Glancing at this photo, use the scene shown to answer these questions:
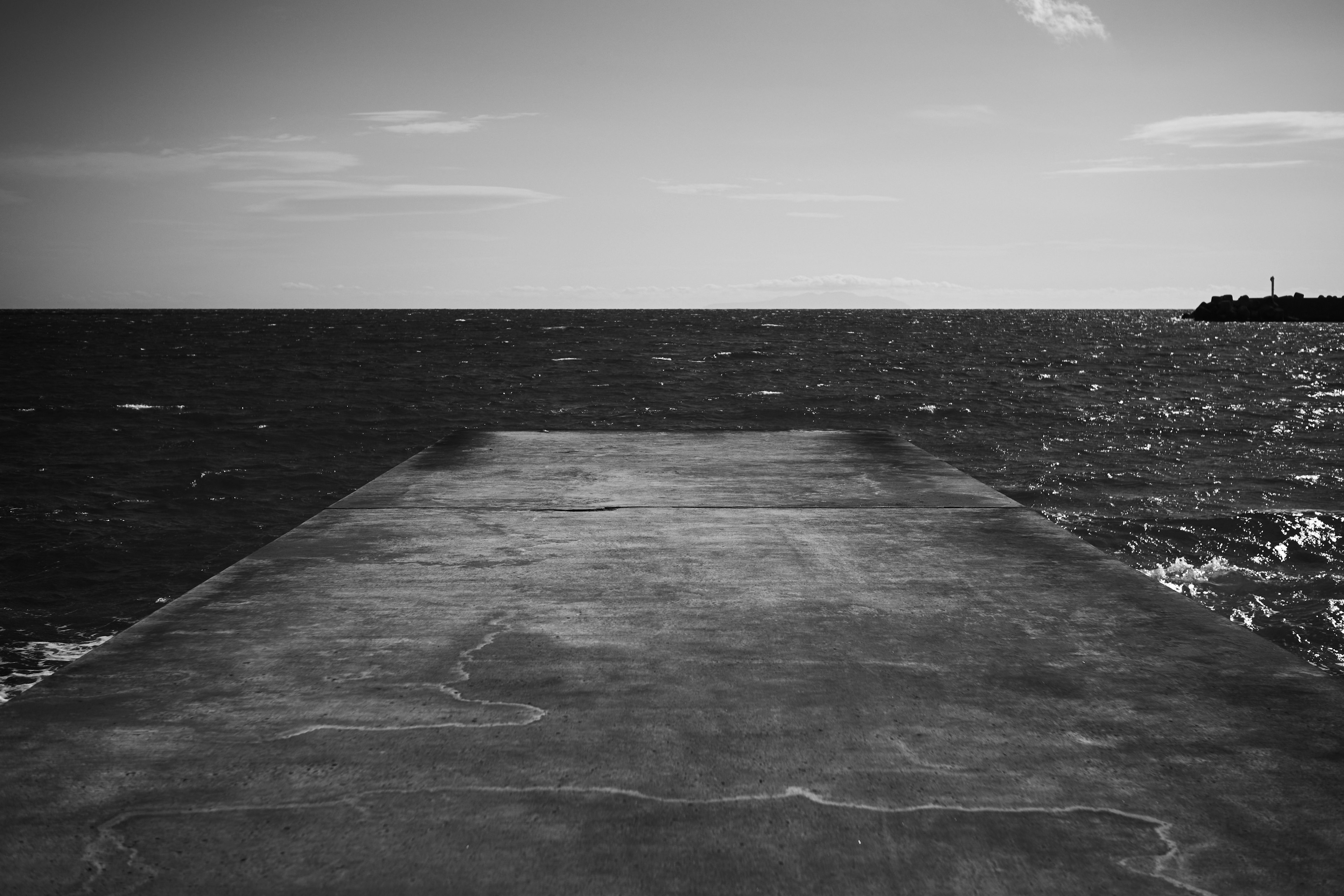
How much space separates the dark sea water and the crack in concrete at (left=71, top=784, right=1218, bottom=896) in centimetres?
722

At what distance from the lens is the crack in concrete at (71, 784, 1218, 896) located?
74.6 inches

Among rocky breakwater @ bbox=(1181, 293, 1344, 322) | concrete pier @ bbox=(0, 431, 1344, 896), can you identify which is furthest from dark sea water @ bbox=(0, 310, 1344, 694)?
rocky breakwater @ bbox=(1181, 293, 1344, 322)

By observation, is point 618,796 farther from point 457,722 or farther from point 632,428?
point 632,428

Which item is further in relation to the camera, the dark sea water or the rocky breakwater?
the rocky breakwater

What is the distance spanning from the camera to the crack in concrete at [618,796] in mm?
1896

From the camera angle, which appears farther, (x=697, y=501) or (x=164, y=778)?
(x=697, y=501)

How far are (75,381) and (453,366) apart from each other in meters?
15.6

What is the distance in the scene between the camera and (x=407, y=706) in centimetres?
259

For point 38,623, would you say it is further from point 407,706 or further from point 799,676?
point 799,676

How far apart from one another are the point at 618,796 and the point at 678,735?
12.4 inches

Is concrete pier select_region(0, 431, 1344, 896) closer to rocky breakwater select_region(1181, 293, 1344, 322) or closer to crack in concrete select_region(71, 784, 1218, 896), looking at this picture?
crack in concrete select_region(71, 784, 1218, 896)

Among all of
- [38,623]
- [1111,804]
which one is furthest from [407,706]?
[38,623]

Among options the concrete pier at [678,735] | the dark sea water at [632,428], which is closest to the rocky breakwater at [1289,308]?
the dark sea water at [632,428]

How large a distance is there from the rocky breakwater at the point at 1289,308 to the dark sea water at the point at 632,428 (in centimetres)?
6611
